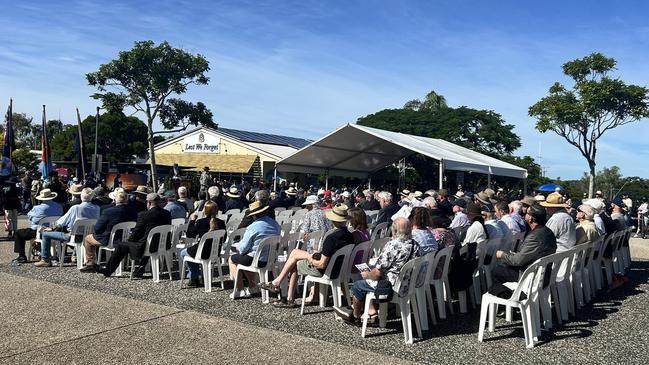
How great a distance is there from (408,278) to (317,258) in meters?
1.08

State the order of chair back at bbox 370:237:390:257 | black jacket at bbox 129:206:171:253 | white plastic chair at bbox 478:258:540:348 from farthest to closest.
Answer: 1. black jacket at bbox 129:206:171:253
2. chair back at bbox 370:237:390:257
3. white plastic chair at bbox 478:258:540:348

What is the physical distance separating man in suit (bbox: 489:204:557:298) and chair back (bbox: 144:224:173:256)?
4.24 meters

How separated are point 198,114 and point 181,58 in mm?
2821

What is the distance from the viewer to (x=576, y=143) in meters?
26.1

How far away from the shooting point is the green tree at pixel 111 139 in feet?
151

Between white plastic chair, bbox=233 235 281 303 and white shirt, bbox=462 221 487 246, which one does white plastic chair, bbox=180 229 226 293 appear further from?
white shirt, bbox=462 221 487 246

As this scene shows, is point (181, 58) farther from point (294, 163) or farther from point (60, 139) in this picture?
point (60, 139)

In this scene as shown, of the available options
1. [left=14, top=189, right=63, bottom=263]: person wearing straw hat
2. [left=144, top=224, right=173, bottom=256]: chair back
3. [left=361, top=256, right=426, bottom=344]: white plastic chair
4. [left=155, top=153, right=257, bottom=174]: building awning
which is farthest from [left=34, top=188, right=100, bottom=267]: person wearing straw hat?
[left=155, top=153, right=257, bottom=174]: building awning

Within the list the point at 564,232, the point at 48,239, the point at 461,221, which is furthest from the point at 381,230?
the point at 48,239

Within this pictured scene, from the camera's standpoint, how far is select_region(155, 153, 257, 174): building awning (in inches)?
1483

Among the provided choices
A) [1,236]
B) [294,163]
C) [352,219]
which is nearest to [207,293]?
[352,219]

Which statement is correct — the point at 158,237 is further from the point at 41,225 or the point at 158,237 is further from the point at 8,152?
the point at 8,152

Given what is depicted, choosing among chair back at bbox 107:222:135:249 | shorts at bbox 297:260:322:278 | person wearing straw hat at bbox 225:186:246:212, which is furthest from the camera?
person wearing straw hat at bbox 225:186:246:212

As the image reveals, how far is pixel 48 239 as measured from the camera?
834 cm
